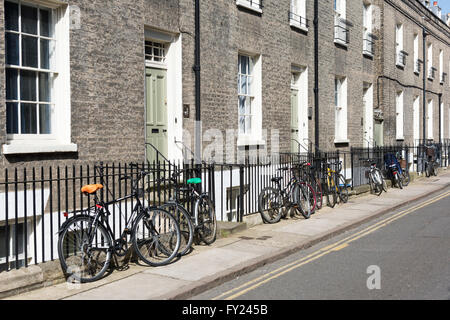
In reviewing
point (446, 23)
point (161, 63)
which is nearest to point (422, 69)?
point (446, 23)

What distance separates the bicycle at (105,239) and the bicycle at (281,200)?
3411 mm

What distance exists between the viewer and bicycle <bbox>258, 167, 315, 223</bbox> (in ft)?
36.2

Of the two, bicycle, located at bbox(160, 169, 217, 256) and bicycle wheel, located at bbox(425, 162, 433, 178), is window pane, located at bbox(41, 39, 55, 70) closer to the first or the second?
bicycle, located at bbox(160, 169, 217, 256)

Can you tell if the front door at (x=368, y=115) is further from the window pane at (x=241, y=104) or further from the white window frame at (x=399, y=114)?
the window pane at (x=241, y=104)

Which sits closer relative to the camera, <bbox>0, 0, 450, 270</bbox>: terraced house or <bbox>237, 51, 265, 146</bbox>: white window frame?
<bbox>0, 0, 450, 270</bbox>: terraced house

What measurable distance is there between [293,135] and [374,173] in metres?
2.87

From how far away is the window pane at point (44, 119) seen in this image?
26.9ft

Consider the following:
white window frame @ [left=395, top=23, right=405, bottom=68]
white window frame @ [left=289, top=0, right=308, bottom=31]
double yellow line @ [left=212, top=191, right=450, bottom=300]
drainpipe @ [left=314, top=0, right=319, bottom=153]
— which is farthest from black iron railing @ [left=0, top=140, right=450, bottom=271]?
white window frame @ [left=395, top=23, right=405, bottom=68]

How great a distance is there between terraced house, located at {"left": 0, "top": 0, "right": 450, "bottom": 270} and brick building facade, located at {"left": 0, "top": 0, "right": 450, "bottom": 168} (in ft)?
0.09

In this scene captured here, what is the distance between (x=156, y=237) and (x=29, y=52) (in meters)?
3.52

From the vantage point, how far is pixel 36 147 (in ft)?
25.4

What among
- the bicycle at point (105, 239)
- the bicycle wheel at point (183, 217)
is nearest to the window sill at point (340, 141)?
the bicycle wheel at point (183, 217)
